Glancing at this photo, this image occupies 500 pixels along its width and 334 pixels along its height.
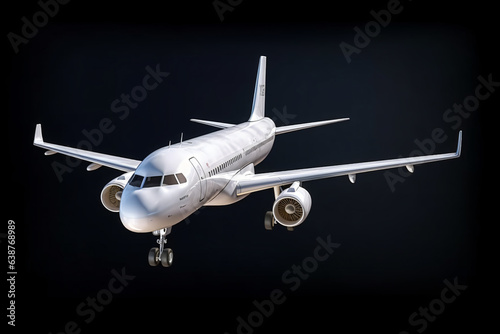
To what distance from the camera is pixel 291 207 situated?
17766mm

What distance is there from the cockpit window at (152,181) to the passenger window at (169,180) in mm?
158

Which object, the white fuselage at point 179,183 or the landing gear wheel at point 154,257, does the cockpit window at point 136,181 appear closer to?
the white fuselage at point 179,183

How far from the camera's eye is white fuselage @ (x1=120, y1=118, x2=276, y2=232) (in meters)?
13.7

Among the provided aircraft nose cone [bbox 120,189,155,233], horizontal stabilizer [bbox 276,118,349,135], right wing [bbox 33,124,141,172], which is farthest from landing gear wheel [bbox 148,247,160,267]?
horizontal stabilizer [bbox 276,118,349,135]

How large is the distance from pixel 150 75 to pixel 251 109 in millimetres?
5424

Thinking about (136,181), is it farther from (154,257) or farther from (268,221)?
(268,221)

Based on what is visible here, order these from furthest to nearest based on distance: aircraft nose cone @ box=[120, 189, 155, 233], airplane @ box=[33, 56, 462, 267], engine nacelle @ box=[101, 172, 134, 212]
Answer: engine nacelle @ box=[101, 172, 134, 212], airplane @ box=[33, 56, 462, 267], aircraft nose cone @ box=[120, 189, 155, 233]

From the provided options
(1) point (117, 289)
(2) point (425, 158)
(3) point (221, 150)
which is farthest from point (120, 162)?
(2) point (425, 158)

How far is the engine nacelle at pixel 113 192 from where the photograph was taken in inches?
663

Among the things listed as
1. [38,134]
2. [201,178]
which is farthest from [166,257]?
[38,134]

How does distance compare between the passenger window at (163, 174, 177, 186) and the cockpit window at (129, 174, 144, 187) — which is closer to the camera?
the cockpit window at (129, 174, 144, 187)

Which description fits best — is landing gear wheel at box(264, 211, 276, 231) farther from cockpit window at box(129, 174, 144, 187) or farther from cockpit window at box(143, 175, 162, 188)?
cockpit window at box(129, 174, 144, 187)

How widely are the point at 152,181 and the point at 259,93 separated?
1268cm

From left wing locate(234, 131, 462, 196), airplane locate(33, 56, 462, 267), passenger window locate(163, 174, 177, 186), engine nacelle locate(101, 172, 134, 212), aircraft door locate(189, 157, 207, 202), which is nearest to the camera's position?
airplane locate(33, 56, 462, 267)
